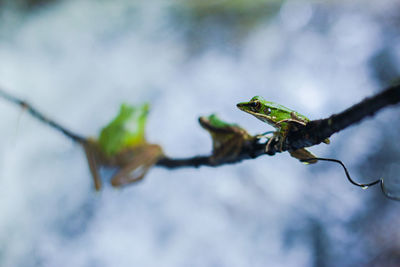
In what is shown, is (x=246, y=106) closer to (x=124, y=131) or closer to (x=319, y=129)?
(x=319, y=129)

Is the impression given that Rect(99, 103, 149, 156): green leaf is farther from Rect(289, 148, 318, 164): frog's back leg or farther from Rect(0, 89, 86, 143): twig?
Rect(289, 148, 318, 164): frog's back leg

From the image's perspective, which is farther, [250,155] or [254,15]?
[254,15]

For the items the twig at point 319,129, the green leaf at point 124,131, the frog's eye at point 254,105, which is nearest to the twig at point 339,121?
the twig at point 319,129

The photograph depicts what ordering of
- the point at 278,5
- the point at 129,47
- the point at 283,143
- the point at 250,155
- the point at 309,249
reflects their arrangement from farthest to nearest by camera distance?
the point at 129,47, the point at 278,5, the point at 309,249, the point at 250,155, the point at 283,143

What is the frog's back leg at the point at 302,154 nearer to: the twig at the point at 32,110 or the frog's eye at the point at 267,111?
the frog's eye at the point at 267,111

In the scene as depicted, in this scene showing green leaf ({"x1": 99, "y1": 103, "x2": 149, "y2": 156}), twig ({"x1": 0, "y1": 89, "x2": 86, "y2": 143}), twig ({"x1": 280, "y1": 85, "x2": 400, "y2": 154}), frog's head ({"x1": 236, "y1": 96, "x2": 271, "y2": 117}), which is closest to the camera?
twig ({"x1": 280, "y1": 85, "x2": 400, "y2": 154})

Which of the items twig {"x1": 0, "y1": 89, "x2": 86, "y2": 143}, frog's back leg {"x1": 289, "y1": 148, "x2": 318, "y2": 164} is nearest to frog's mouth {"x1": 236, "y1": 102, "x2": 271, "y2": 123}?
frog's back leg {"x1": 289, "y1": 148, "x2": 318, "y2": 164}

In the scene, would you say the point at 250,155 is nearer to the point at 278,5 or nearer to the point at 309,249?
the point at 309,249

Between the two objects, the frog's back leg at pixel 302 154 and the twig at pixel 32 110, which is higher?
the frog's back leg at pixel 302 154

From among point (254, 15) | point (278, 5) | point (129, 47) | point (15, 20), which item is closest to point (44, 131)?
point (129, 47)
